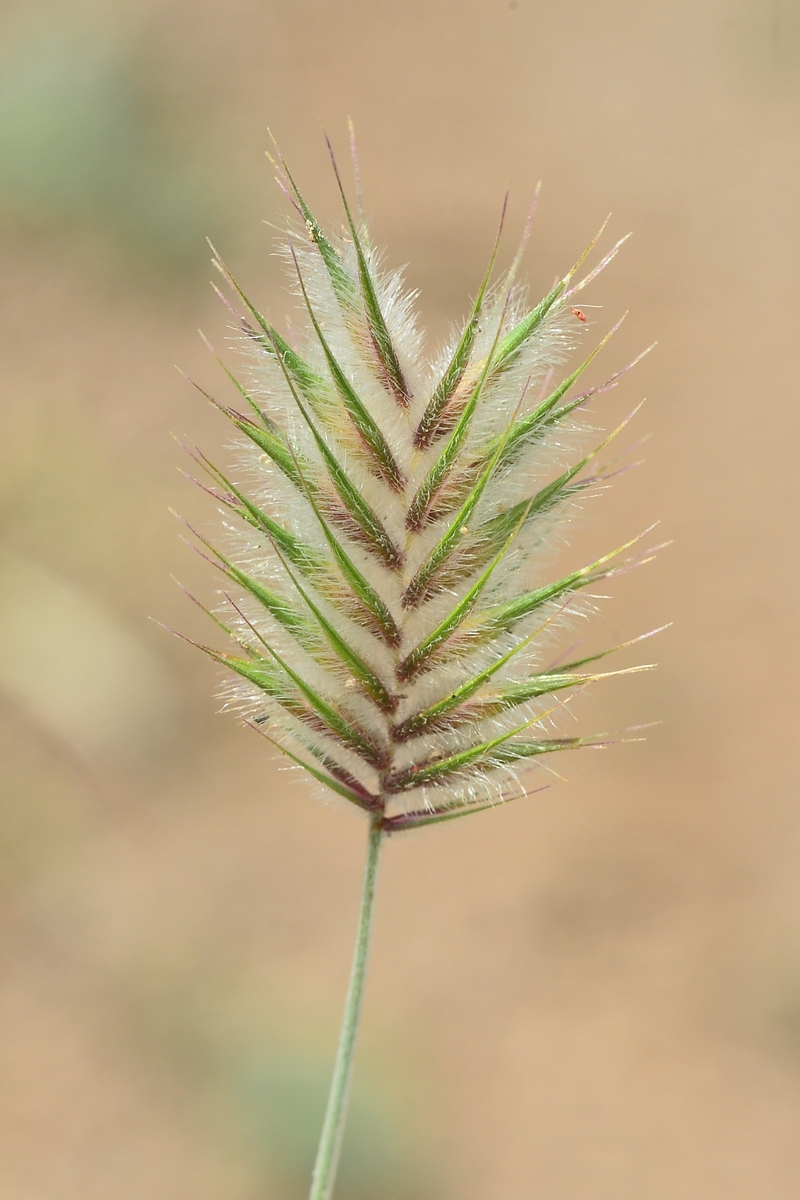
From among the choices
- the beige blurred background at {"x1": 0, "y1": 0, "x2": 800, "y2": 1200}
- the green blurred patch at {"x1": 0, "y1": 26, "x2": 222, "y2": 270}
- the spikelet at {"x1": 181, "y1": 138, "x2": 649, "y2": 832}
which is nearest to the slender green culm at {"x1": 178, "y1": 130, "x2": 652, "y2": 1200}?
the spikelet at {"x1": 181, "y1": 138, "x2": 649, "y2": 832}

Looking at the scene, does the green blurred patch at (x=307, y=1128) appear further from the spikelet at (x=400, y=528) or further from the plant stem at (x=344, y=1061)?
the spikelet at (x=400, y=528)

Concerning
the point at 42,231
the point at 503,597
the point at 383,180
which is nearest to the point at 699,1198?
the point at 503,597

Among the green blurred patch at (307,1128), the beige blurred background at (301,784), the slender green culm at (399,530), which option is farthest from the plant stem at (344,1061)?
the green blurred patch at (307,1128)

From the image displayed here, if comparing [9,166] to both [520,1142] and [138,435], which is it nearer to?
[138,435]

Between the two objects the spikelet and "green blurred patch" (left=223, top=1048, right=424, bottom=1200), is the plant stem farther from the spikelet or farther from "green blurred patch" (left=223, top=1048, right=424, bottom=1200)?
"green blurred patch" (left=223, top=1048, right=424, bottom=1200)

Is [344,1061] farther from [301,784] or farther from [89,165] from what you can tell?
[89,165]

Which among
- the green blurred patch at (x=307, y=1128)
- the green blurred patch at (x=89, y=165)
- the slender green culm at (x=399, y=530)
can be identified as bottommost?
the green blurred patch at (x=307, y=1128)
